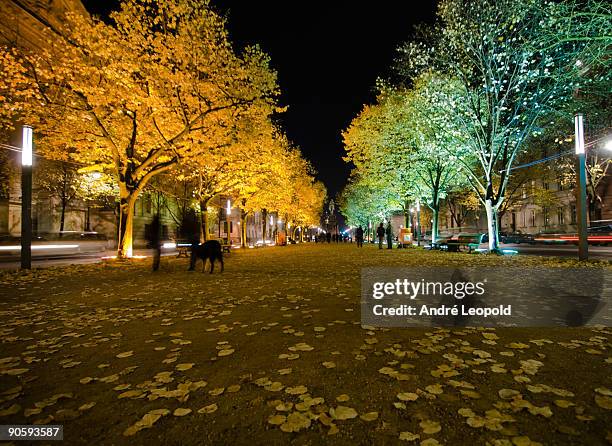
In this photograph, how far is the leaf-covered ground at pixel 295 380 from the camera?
2.35 meters

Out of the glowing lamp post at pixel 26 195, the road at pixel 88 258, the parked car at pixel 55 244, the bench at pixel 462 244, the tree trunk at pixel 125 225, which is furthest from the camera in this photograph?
the bench at pixel 462 244

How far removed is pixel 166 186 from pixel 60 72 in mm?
22114

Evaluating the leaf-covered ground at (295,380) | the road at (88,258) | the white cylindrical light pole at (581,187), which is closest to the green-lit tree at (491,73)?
the white cylindrical light pole at (581,187)

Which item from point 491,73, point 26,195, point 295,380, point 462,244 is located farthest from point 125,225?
point 462,244

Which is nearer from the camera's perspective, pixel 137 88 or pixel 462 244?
pixel 137 88

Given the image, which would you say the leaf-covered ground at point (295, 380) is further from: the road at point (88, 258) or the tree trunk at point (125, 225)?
the road at point (88, 258)

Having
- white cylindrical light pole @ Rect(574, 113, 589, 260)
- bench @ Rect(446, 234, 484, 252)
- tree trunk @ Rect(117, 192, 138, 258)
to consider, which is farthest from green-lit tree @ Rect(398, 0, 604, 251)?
tree trunk @ Rect(117, 192, 138, 258)

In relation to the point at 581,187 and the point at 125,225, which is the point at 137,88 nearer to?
the point at 125,225

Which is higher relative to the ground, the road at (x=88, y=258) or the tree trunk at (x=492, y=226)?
the tree trunk at (x=492, y=226)

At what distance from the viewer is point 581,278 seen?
9.23 m

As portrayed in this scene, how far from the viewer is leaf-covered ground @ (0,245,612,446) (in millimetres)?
2352

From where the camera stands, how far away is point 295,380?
10.2 feet

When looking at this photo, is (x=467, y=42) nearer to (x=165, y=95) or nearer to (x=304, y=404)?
(x=165, y=95)

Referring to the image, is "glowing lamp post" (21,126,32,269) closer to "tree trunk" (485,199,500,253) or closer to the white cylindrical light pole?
the white cylindrical light pole
